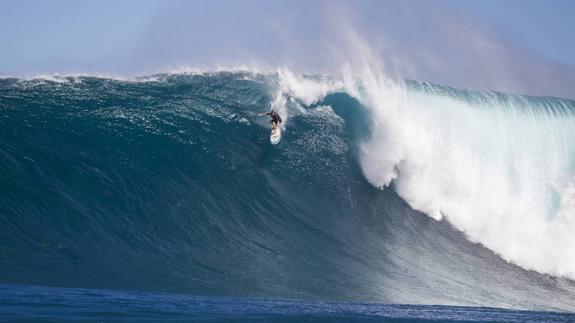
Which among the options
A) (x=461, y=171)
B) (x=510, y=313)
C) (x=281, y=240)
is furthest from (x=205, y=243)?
(x=461, y=171)

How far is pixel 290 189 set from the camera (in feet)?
39.9

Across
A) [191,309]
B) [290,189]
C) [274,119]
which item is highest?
[274,119]

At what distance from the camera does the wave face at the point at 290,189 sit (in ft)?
28.5

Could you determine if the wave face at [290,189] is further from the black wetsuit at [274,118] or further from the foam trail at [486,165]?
the black wetsuit at [274,118]

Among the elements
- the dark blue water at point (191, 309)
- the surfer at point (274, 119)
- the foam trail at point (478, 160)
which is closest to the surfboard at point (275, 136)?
the surfer at point (274, 119)

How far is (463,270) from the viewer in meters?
11.4

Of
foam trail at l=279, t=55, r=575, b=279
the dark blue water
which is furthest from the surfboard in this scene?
the dark blue water

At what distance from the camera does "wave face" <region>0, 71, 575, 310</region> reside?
867 centimetres

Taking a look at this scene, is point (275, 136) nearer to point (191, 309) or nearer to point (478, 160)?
point (478, 160)

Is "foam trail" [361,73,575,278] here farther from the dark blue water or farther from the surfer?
the dark blue water

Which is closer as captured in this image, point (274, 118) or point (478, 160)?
point (274, 118)

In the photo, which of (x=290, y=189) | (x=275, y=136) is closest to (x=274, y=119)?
(x=275, y=136)

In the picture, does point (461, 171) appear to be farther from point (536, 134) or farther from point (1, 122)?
point (1, 122)

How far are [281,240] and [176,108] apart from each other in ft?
15.2
